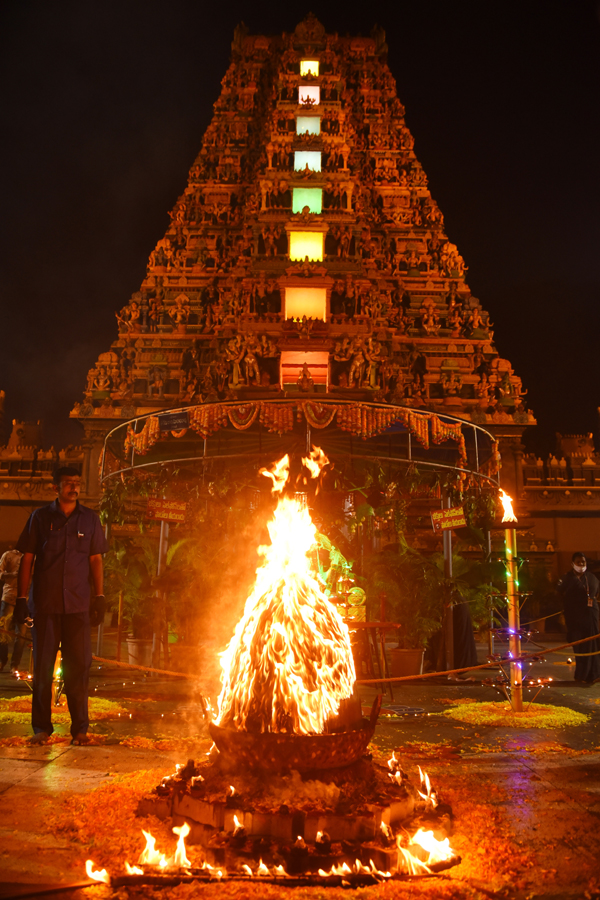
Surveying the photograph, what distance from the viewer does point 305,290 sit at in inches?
1040

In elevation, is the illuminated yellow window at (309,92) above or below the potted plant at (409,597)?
above

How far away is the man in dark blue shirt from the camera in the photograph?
5.65 m

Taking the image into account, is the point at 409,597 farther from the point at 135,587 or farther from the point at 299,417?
the point at 135,587

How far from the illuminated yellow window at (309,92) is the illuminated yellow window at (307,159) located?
3589 millimetres

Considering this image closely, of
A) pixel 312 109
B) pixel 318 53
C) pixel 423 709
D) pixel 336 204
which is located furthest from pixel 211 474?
pixel 318 53

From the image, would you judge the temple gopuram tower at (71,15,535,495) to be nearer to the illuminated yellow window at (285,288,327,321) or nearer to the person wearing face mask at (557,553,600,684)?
the illuminated yellow window at (285,288,327,321)

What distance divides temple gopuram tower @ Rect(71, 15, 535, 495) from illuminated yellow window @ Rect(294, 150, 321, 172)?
0.06 metres

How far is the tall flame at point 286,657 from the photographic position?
160 inches

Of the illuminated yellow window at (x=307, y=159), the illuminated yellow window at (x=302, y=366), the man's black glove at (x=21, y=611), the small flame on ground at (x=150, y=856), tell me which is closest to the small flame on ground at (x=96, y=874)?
the small flame on ground at (x=150, y=856)

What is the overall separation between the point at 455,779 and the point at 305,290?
23.3 meters

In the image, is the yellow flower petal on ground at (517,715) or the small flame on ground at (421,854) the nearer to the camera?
the small flame on ground at (421,854)

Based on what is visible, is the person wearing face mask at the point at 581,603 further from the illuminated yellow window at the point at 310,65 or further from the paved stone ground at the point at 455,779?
the illuminated yellow window at the point at 310,65

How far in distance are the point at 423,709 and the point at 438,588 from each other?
10.8 feet

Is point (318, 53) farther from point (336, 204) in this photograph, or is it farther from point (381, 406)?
point (381, 406)
